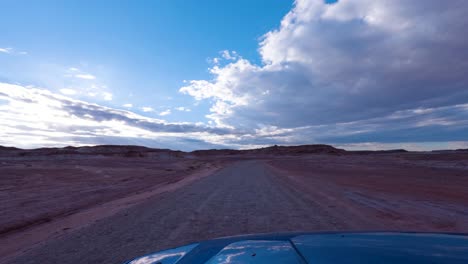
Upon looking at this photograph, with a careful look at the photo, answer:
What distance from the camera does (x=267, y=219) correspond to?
916 cm

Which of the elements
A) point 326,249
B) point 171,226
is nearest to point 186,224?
point 171,226

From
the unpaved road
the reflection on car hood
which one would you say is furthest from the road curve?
the reflection on car hood

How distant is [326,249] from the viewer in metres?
2.58

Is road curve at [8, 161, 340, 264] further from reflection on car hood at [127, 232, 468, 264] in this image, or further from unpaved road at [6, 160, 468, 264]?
reflection on car hood at [127, 232, 468, 264]

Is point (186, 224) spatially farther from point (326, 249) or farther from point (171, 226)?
point (326, 249)

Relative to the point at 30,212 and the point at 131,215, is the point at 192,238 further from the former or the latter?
the point at 30,212

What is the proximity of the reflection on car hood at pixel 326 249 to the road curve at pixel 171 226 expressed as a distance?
321 cm

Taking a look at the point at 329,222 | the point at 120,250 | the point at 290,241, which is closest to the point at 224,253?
the point at 290,241

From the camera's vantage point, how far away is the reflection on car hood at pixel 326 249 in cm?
230

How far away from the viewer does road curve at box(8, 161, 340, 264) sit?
20.4ft

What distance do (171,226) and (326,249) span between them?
631cm

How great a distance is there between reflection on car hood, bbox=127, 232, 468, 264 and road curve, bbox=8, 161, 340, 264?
10.5 feet

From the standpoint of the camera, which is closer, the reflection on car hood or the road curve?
the reflection on car hood

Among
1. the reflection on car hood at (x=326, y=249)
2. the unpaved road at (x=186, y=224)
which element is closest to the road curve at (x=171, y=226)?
the unpaved road at (x=186, y=224)
